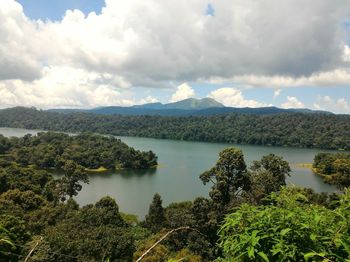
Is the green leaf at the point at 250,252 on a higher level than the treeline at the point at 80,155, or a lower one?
higher

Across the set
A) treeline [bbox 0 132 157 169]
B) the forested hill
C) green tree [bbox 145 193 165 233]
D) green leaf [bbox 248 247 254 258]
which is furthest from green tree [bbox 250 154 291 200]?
the forested hill

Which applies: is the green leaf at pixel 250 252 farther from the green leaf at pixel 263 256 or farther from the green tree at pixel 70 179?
the green tree at pixel 70 179

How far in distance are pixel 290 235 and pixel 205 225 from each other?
74.7ft

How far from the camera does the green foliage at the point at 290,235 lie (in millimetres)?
2908

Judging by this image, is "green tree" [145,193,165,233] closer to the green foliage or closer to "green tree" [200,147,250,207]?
"green tree" [200,147,250,207]

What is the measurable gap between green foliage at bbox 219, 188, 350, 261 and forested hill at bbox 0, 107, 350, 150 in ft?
407

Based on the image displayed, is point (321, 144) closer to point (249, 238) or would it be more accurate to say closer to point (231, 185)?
point (231, 185)

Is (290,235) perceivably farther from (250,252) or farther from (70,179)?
(70,179)

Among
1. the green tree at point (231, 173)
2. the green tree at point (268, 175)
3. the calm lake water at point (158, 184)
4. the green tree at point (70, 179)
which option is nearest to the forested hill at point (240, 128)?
the calm lake water at point (158, 184)

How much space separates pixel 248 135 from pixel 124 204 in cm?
10222

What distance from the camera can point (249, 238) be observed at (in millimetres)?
3023

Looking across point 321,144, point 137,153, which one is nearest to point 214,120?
point 321,144

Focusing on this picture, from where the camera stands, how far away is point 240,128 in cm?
15212

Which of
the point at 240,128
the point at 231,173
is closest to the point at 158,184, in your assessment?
the point at 231,173
